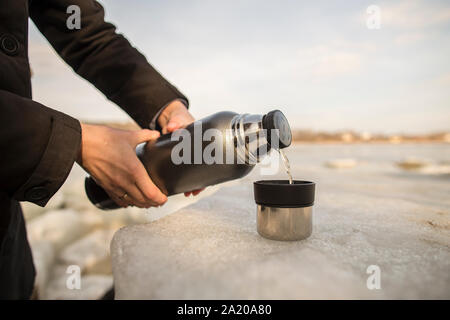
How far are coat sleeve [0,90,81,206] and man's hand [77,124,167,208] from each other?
0.16 feet

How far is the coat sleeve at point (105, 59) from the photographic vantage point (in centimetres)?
108

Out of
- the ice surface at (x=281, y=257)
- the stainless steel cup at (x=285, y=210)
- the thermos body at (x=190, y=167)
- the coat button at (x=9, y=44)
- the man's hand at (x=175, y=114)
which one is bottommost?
the ice surface at (x=281, y=257)

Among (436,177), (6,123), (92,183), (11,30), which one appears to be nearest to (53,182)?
(6,123)

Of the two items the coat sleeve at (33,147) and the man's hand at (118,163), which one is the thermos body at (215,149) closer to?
the man's hand at (118,163)

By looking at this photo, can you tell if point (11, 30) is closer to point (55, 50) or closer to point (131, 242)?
point (55, 50)

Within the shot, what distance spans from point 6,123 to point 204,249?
49cm

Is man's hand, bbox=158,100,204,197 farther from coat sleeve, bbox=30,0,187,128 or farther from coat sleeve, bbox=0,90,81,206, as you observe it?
coat sleeve, bbox=0,90,81,206

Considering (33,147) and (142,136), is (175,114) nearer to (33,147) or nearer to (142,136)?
(142,136)

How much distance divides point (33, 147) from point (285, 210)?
573 millimetres

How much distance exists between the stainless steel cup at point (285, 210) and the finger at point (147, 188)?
1.00 ft

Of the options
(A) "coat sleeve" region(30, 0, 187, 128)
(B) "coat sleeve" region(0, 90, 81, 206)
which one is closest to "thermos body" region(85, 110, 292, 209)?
(B) "coat sleeve" region(0, 90, 81, 206)

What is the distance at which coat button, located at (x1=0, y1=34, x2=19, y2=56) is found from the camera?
80 centimetres

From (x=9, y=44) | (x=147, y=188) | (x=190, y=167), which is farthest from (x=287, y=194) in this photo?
(x=9, y=44)

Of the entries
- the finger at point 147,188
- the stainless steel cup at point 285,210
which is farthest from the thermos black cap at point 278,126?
the finger at point 147,188
